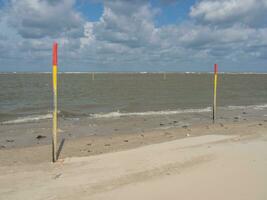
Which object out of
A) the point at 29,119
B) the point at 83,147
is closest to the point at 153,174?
the point at 83,147

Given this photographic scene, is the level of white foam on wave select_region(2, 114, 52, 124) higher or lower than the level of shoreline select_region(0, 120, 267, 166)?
higher

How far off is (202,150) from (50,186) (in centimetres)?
374

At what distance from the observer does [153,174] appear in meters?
5.93

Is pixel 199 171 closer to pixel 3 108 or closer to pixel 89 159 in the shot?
pixel 89 159

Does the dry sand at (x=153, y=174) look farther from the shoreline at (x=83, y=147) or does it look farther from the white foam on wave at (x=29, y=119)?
the white foam on wave at (x=29, y=119)

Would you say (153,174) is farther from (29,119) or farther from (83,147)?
(29,119)

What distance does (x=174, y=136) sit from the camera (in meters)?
11.5

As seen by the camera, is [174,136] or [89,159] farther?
[174,136]

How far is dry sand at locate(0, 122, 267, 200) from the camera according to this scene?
4980 millimetres

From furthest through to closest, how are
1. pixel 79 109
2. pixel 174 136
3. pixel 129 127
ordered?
pixel 79 109 → pixel 129 127 → pixel 174 136

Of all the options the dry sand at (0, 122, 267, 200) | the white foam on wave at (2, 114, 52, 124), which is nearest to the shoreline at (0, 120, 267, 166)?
the dry sand at (0, 122, 267, 200)

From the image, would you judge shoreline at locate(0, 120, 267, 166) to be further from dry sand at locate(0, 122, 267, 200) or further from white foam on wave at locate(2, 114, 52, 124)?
white foam on wave at locate(2, 114, 52, 124)

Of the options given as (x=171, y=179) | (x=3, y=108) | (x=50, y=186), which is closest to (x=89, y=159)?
(x=50, y=186)

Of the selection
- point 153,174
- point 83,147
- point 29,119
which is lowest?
point 83,147
